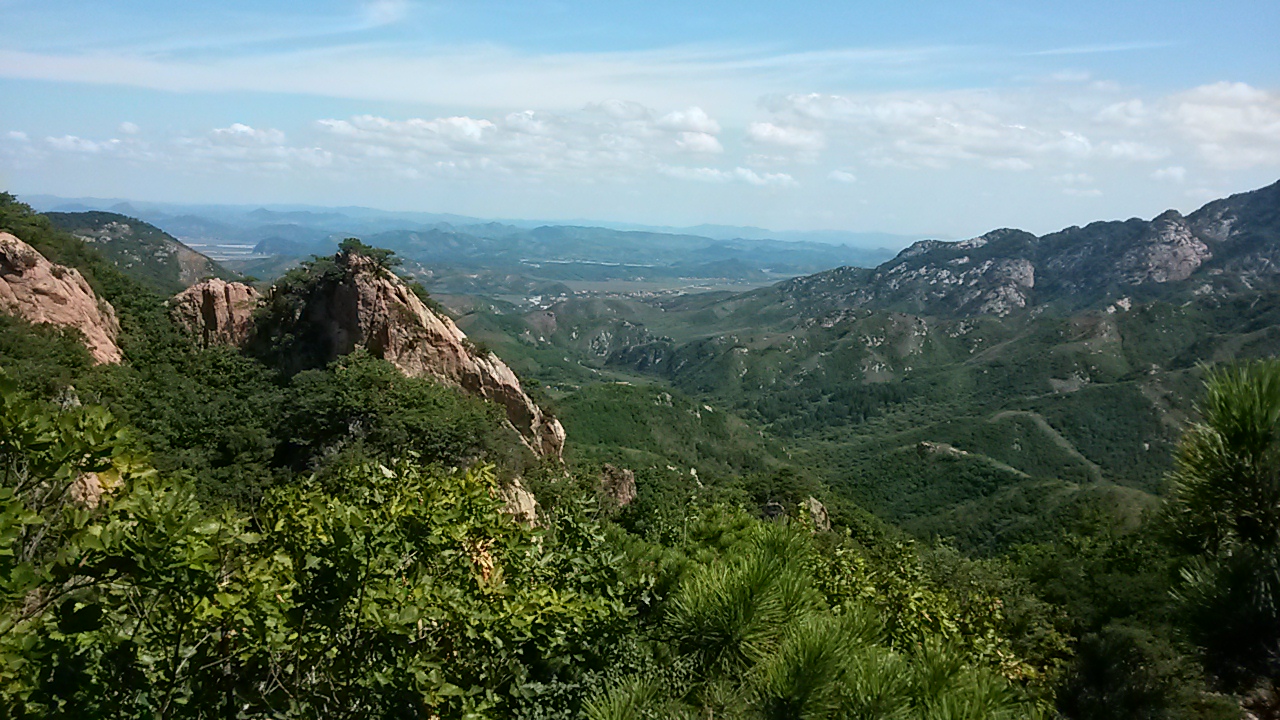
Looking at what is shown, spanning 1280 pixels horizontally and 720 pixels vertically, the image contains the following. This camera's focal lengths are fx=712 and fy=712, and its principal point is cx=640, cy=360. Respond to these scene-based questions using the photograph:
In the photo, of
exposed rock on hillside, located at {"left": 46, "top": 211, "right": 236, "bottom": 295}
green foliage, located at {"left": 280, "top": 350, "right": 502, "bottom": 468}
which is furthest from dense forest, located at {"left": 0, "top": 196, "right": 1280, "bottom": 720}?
exposed rock on hillside, located at {"left": 46, "top": 211, "right": 236, "bottom": 295}

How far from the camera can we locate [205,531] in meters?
4.57

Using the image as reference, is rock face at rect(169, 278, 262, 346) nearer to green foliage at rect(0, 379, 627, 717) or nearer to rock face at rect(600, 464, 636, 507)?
rock face at rect(600, 464, 636, 507)

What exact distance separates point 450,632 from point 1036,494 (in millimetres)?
96964

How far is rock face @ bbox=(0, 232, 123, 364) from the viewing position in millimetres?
25125

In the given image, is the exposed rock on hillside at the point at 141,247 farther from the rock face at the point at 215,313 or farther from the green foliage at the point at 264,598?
the green foliage at the point at 264,598

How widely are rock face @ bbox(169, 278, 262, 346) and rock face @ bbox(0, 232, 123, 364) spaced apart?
165 inches

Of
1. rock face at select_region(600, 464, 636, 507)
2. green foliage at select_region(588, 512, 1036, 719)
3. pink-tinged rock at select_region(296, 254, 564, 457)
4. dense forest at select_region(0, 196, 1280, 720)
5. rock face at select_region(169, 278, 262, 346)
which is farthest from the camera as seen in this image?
rock face at select_region(600, 464, 636, 507)

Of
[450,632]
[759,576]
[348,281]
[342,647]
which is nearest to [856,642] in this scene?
[759,576]

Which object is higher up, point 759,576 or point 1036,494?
point 759,576

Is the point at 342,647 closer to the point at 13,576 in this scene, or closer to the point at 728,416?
the point at 13,576

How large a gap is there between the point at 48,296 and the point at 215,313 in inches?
315

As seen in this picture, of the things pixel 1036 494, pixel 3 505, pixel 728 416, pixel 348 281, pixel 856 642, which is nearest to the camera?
pixel 3 505

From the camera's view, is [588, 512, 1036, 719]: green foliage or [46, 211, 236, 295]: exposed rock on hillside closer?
[588, 512, 1036, 719]: green foliage

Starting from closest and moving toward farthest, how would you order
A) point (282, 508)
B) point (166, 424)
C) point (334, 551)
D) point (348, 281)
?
point (334, 551)
point (282, 508)
point (166, 424)
point (348, 281)
